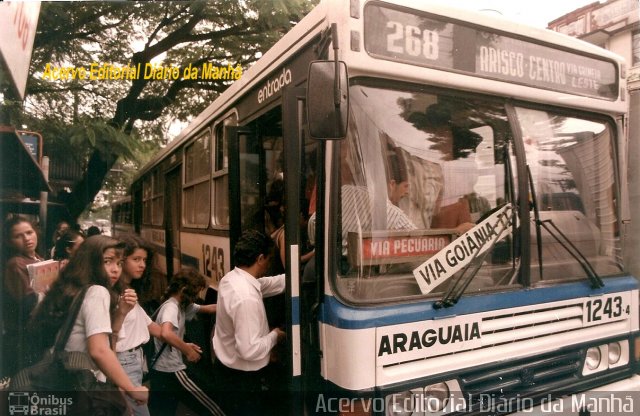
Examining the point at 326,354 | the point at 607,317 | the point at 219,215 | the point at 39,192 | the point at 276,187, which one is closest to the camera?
the point at 326,354

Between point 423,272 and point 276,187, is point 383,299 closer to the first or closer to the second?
point 423,272

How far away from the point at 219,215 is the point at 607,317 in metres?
2.65

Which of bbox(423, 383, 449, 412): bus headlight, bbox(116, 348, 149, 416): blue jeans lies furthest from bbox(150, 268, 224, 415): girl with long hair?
bbox(423, 383, 449, 412): bus headlight

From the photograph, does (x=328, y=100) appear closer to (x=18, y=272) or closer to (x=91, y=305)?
(x=91, y=305)

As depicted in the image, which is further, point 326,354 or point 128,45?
point 128,45

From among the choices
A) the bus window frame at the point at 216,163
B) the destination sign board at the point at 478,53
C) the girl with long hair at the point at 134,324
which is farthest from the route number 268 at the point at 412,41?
the girl with long hair at the point at 134,324

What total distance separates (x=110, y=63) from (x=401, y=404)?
2.35 metres

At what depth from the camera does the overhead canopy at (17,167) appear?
2.53m

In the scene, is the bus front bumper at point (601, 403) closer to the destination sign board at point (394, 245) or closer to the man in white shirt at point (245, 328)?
the destination sign board at point (394, 245)

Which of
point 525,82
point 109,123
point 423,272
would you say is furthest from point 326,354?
point 525,82

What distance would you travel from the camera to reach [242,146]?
3162 millimetres

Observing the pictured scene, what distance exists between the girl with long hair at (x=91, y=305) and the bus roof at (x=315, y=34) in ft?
1.87

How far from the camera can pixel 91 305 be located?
2596 millimetres

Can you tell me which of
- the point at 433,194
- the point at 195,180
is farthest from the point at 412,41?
the point at 195,180
